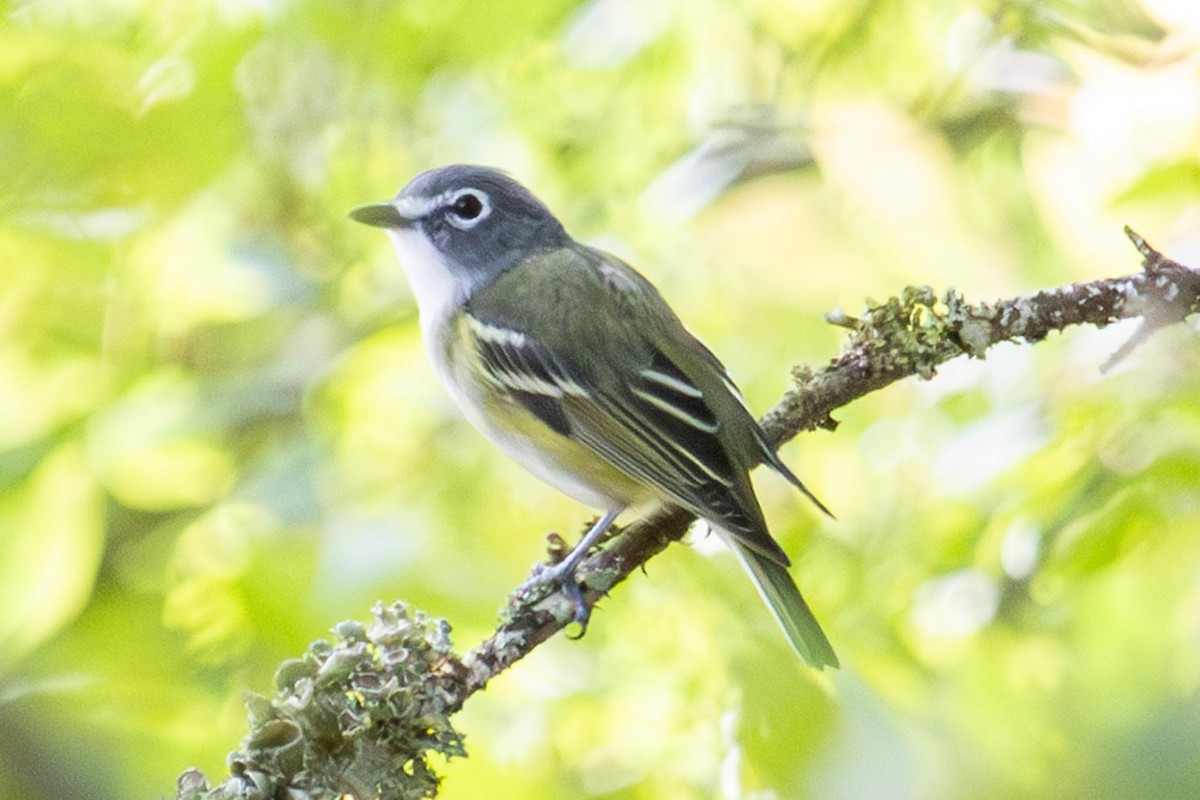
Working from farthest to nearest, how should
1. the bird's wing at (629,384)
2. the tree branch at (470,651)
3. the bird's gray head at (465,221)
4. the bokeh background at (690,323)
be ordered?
the bird's gray head at (465,221), the bird's wing at (629,384), the bokeh background at (690,323), the tree branch at (470,651)

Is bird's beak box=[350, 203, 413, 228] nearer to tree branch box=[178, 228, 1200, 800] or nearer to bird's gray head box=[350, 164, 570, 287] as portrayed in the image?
bird's gray head box=[350, 164, 570, 287]

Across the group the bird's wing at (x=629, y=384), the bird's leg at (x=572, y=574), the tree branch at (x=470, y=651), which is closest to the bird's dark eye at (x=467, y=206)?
the bird's wing at (x=629, y=384)

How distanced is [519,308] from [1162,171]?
1.54m

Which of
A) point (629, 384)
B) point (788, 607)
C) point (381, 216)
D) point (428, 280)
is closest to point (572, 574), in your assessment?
point (788, 607)

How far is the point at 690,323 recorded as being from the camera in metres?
3.81

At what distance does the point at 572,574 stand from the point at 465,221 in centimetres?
141

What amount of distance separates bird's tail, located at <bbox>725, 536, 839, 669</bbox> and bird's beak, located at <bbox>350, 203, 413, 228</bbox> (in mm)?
1328

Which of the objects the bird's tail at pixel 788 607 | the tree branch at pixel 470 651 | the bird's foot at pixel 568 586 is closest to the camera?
the tree branch at pixel 470 651

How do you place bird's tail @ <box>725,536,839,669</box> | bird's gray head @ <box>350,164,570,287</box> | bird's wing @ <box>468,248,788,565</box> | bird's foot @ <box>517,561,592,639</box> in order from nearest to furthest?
bird's foot @ <box>517,561,592,639</box> < bird's tail @ <box>725,536,839,669</box> < bird's wing @ <box>468,248,788,565</box> < bird's gray head @ <box>350,164,570,287</box>

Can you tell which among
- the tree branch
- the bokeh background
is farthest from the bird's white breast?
the tree branch

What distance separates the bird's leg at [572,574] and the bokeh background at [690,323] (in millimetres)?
244

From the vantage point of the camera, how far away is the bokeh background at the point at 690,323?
8.29 feet

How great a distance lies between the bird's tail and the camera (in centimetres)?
242

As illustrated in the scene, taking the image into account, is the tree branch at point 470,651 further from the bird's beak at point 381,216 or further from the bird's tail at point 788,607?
the bird's beak at point 381,216
